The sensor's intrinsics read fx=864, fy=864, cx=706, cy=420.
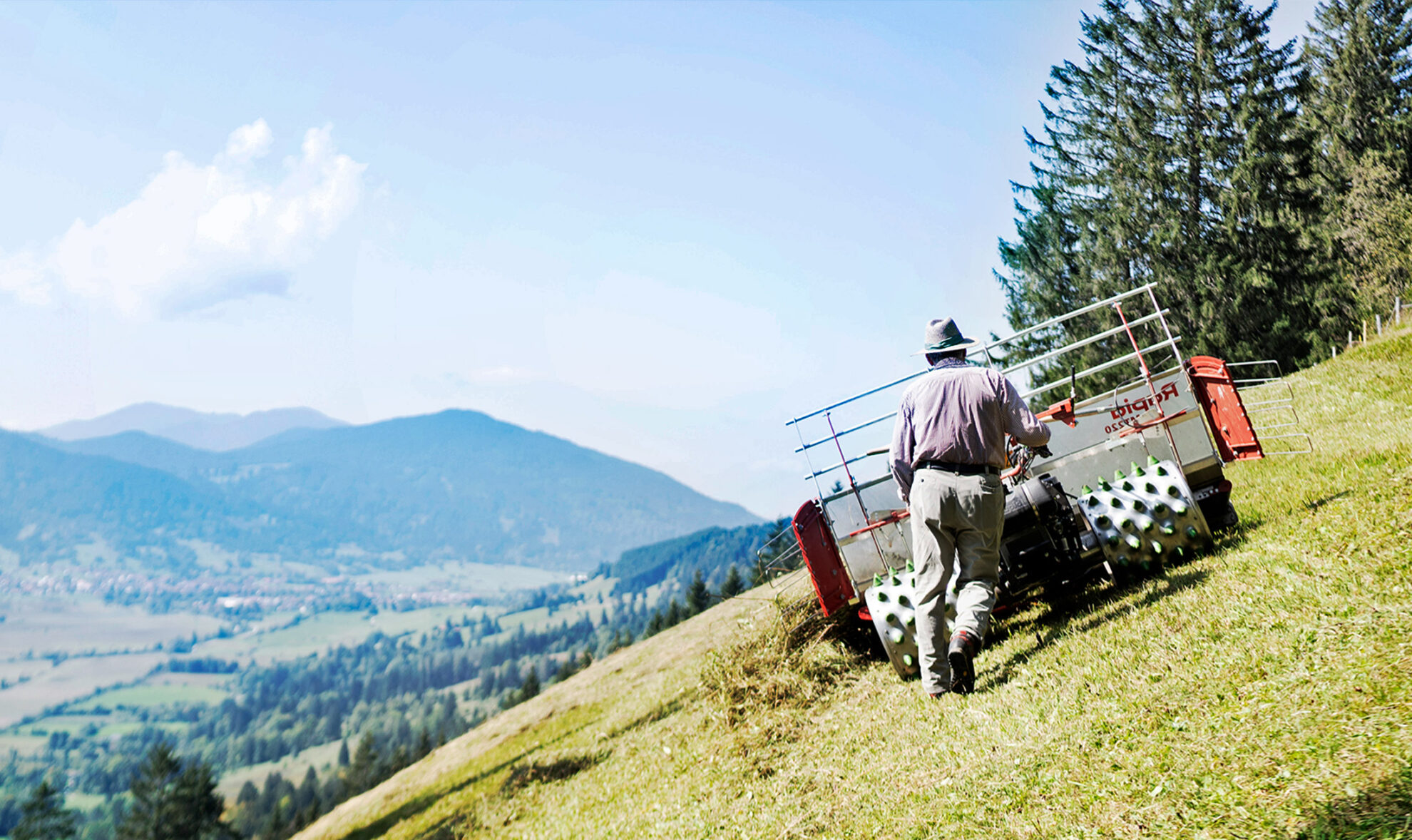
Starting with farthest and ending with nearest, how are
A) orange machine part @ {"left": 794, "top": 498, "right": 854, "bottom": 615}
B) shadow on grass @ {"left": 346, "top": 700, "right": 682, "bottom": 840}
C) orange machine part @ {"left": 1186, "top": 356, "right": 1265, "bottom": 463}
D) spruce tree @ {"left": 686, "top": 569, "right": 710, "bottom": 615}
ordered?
spruce tree @ {"left": 686, "top": 569, "right": 710, "bottom": 615} → shadow on grass @ {"left": 346, "top": 700, "right": 682, "bottom": 840} → orange machine part @ {"left": 1186, "top": 356, "right": 1265, "bottom": 463} → orange machine part @ {"left": 794, "top": 498, "right": 854, "bottom": 615}

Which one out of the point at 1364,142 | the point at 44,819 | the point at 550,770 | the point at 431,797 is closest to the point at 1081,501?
the point at 550,770

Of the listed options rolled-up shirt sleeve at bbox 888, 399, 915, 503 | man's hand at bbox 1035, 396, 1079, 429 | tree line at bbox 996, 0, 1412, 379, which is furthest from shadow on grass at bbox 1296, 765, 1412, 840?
tree line at bbox 996, 0, 1412, 379

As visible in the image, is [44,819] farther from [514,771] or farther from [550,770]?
[550,770]

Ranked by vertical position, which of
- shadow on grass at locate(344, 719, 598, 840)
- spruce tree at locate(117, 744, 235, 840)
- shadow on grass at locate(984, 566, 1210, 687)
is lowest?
spruce tree at locate(117, 744, 235, 840)

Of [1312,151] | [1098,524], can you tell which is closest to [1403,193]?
[1312,151]

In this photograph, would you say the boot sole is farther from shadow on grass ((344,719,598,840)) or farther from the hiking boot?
shadow on grass ((344,719,598,840))

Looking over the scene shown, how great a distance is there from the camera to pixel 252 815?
14712cm

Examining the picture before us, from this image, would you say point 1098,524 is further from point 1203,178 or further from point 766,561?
point 1203,178

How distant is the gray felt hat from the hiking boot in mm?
2272

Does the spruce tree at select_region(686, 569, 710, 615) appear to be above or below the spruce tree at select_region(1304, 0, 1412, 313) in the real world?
below

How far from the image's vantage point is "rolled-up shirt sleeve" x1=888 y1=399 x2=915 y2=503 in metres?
7.02

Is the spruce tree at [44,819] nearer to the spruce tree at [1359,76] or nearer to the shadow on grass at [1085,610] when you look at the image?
the shadow on grass at [1085,610]

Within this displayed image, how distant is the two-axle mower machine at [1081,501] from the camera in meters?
7.77

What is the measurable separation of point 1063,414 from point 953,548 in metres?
3.17
